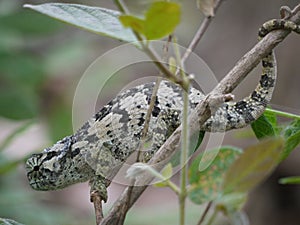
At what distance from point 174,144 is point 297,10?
68 centimetres

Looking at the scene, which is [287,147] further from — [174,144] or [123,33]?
[123,33]

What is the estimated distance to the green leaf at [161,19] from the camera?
1.53 meters

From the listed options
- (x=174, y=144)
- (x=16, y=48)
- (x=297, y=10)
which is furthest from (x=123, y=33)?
(x=16, y=48)

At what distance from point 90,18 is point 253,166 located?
59 cm

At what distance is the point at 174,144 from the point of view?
2250mm

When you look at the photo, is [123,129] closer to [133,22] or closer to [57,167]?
[57,167]

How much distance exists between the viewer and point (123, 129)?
10.2 feet

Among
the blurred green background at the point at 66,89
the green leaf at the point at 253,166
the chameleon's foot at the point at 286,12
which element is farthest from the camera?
the blurred green background at the point at 66,89

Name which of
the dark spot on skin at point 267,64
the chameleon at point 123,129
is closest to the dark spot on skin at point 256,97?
the chameleon at point 123,129

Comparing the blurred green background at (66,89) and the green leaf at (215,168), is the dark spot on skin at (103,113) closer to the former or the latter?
the blurred green background at (66,89)

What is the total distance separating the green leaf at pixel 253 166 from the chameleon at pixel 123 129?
1.32 meters

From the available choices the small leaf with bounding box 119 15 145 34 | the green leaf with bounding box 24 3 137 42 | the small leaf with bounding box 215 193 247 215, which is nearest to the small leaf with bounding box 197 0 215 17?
the green leaf with bounding box 24 3 137 42

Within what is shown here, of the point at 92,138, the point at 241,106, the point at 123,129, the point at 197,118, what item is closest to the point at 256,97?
the point at 241,106

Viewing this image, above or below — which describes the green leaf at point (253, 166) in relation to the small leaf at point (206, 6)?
below
